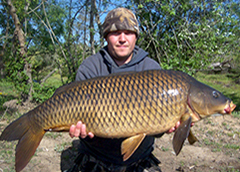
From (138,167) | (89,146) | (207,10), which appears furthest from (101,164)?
(207,10)

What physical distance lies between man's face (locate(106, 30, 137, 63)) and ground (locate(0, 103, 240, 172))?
147 cm

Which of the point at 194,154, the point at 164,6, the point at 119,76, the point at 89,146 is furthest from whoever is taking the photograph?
the point at 164,6

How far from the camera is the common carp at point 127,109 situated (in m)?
1.39

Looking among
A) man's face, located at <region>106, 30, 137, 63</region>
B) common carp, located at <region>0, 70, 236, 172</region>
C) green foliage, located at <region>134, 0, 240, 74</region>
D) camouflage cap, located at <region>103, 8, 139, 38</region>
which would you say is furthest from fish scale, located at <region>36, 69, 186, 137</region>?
green foliage, located at <region>134, 0, 240, 74</region>

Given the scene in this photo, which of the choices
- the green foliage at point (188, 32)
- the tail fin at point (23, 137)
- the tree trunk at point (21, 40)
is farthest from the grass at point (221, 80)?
the tail fin at point (23, 137)

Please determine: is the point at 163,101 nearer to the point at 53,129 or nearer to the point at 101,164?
the point at 53,129

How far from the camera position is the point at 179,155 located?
2811mm

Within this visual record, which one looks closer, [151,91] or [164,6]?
[151,91]

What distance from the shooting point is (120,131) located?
1407mm

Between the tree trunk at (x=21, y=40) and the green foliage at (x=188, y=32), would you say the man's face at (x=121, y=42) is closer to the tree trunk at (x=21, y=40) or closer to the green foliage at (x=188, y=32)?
the green foliage at (x=188, y=32)

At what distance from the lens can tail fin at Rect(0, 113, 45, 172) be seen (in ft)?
4.86

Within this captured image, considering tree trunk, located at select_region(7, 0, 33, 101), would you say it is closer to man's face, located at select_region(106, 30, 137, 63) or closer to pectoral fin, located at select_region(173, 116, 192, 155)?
man's face, located at select_region(106, 30, 137, 63)

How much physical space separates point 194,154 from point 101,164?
137 cm

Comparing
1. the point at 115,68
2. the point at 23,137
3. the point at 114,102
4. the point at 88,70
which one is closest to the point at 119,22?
the point at 115,68
